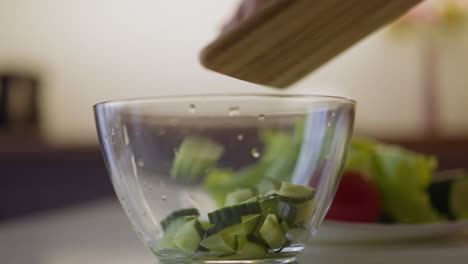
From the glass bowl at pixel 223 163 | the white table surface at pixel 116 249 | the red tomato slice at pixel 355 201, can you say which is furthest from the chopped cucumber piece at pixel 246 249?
the red tomato slice at pixel 355 201

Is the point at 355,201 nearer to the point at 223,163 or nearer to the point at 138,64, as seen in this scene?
the point at 223,163

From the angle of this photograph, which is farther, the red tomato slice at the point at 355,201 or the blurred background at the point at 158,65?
the blurred background at the point at 158,65

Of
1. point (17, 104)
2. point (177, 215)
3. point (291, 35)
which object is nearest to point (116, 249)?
point (177, 215)

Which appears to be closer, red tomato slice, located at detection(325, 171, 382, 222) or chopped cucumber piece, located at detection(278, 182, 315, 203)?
chopped cucumber piece, located at detection(278, 182, 315, 203)

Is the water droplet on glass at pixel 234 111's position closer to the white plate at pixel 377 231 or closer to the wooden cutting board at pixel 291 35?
the wooden cutting board at pixel 291 35

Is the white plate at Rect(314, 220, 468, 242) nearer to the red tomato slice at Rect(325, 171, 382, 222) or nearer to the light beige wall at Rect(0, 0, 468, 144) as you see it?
the red tomato slice at Rect(325, 171, 382, 222)

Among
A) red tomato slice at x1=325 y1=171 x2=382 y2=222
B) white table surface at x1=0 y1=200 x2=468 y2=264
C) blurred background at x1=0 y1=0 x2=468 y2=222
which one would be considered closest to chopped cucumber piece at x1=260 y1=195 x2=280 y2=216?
white table surface at x1=0 y1=200 x2=468 y2=264

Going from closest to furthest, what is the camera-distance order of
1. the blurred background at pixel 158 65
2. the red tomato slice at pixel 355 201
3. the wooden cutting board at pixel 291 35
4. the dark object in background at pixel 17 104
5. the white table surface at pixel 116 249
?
the wooden cutting board at pixel 291 35 < the white table surface at pixel 116 249 < the red tomato slice at pixel 355 201 < the dark object in background at pixel 17 104 < the blurred background at pixel 158 65
